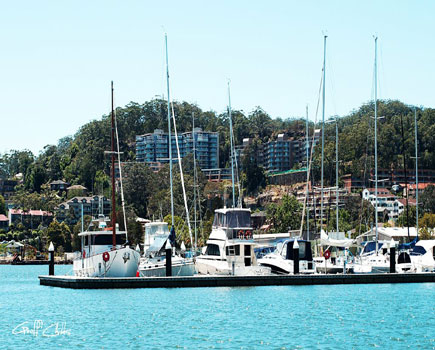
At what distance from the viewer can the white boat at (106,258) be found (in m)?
55.8

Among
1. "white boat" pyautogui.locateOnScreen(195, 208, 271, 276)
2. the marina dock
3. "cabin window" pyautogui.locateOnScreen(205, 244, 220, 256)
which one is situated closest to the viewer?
the marina dock

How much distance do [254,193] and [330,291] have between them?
13501 centimetres

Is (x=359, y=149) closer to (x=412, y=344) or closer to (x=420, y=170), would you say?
(x=420, y=170)

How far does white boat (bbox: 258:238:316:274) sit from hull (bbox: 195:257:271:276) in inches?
108

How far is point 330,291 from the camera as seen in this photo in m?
54.7

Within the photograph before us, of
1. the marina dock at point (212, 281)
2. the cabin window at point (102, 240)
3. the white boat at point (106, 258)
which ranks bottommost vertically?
the marina dock at point (212, 281)

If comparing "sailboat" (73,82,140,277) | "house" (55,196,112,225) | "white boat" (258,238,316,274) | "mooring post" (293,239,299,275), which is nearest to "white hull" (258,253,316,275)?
"white boat" (258,238,316,274)

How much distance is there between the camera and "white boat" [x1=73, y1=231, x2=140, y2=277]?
2196 inches

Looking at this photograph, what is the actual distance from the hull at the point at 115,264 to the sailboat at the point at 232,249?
5641 millimetres

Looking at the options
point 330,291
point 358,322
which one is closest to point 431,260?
point 330,291

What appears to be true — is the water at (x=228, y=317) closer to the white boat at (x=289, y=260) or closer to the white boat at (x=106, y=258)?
the white boat at (x=106, y=258)

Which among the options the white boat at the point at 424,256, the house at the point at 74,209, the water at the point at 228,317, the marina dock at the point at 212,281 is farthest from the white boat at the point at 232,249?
the house at the point at 74,209

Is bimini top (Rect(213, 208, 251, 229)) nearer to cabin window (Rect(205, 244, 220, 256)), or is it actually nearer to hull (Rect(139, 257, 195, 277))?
cabin window (Rect(205, 244, 220, 256))

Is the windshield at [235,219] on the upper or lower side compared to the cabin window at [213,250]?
upper
